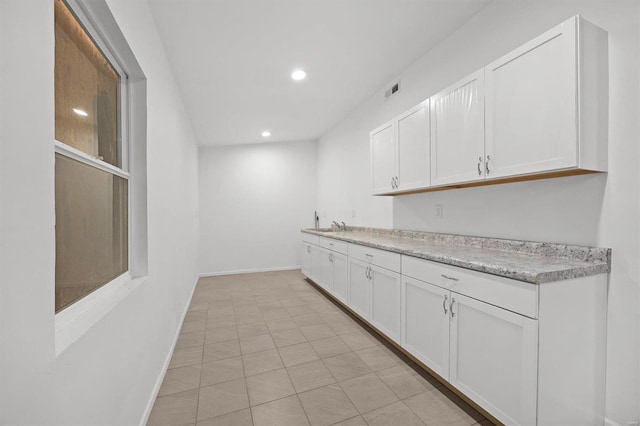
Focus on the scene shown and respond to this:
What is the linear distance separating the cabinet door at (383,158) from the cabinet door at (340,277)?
91cm

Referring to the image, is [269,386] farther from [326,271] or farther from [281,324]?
[326,271]

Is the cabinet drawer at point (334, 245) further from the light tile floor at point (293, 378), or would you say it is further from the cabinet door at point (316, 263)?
the light tile floor at point (293, 378)

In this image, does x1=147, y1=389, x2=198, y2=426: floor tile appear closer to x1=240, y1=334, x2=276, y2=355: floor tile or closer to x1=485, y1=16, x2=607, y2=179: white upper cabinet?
x1=240, y1=334, x2=276, y2=355: floor tile

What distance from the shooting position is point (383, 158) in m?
3.06

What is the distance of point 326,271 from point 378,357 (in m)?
1.68

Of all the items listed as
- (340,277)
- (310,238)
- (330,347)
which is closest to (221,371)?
(330,347)

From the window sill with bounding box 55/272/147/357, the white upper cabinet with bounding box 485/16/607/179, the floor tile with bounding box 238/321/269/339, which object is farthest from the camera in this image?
the floor tile with bounding box 238/321/269/339

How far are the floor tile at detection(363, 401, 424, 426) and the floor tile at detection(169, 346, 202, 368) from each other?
1423 millimetres

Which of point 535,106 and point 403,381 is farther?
point 403,381

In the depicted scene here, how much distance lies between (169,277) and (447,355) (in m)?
2.21

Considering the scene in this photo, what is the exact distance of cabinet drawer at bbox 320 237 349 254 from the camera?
3.36m

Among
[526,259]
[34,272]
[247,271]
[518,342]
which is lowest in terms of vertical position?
[247,271]

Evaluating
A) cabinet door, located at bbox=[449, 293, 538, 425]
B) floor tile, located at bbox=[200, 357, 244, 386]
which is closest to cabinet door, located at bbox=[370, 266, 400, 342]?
cabinet door, located at bbox=[449, 293, 538, 425]

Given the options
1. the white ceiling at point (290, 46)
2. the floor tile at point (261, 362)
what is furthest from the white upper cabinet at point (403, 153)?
the floor tile at point (261, 362)
